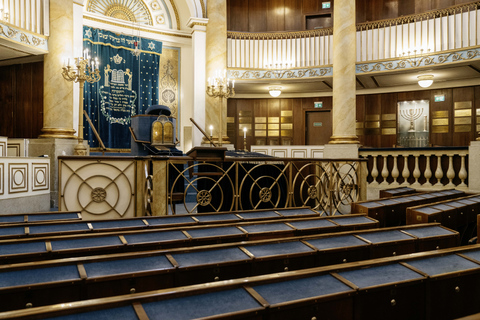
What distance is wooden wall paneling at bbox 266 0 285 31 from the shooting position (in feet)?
41.2

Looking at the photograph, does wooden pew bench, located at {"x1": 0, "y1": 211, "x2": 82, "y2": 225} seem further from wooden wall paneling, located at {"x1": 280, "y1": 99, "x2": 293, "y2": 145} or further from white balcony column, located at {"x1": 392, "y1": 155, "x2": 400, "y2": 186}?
wooden wall paneling, located at {"x1": 280, "y1": 99, "x2": 293, "y2": 145}

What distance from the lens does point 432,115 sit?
447 inches

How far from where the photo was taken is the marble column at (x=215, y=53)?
405 inches

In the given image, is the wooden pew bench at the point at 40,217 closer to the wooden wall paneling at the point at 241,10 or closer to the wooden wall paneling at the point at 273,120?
the wooden wall paneling at the point at 273,120

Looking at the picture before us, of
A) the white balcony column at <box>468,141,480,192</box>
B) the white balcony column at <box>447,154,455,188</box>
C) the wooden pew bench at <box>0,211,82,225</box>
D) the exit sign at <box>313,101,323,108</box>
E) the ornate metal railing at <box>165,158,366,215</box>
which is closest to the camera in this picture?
the wooden pew bench at <box>0,211,82,225</box>

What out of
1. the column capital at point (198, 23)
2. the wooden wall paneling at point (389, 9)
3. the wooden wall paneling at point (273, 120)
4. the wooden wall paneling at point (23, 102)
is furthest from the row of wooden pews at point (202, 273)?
the wooden wall paneling at point (389, 9)

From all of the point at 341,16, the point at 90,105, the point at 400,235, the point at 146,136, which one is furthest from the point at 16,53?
the point at 400,235

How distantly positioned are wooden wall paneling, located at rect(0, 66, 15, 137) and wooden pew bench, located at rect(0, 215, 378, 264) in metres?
7.78

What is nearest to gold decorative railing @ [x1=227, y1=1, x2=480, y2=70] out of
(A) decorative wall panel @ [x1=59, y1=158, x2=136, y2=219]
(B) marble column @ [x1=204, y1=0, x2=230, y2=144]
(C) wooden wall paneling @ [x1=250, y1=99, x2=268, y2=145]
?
(B) marble column @ [x1=204, y1=0, x2=230, y2=144]

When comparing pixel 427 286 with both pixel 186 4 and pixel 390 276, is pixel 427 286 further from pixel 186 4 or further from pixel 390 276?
pixel 186 4

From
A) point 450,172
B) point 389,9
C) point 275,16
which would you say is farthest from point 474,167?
point 275,16

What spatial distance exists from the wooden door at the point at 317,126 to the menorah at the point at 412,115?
246 cm

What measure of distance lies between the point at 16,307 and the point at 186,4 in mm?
10627

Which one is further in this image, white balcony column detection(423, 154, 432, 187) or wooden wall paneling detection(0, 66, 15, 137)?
wooden wall paneling detection(0, 66, 15, 137)
